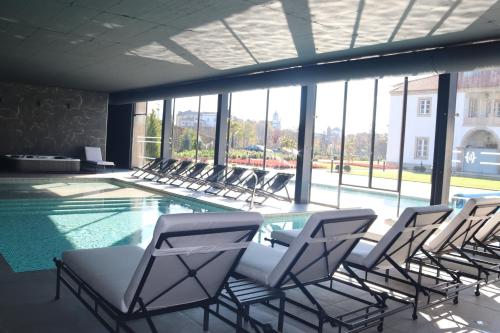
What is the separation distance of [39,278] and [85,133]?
1414 centimetres

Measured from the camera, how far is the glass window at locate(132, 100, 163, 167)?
1797cm

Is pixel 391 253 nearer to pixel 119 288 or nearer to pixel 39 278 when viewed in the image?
pixel 119 288

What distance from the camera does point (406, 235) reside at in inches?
145

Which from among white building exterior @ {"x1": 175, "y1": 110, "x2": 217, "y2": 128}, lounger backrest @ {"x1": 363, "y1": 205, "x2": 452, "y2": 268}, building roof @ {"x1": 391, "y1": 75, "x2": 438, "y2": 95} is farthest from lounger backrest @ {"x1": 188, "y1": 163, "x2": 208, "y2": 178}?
lounger backrest @ {"x1": 363, "y1": 205, "x2": 452, "y2": 268}

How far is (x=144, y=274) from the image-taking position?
241cm

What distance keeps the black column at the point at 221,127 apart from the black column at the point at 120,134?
255 inches

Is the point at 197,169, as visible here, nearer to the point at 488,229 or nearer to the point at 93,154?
the point at 93,154

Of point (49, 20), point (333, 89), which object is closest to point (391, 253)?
point (49, 20)

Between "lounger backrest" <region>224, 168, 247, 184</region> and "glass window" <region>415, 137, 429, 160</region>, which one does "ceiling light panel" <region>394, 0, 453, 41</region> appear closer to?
"glass window" <region>415, 137, 429, 160</region>

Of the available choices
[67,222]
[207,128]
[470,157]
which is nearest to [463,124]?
[470,157]

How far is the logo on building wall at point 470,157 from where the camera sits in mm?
9234

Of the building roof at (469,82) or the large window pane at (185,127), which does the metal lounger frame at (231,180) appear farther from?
the large window pane at (185,127)

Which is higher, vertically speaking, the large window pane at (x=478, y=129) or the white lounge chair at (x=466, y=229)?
the large window pane at (x=478, y=129)

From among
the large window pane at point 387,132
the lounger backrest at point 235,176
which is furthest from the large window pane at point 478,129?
the lounger backrest at point 235,176
